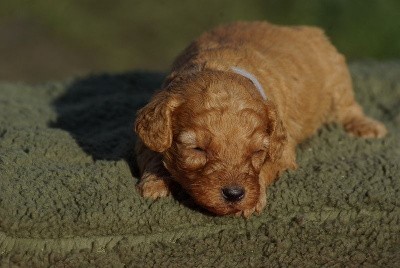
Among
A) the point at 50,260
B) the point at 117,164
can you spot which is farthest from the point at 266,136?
the point at 50,260

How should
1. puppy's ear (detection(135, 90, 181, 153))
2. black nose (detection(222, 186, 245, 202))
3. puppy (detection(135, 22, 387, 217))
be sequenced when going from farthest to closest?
1. puppy's ear (detection(135, 90, 181, 153))
2. puppy (detection(135, 22, 387, 217))
3. black nose (detection(222, 186, 245, 202))

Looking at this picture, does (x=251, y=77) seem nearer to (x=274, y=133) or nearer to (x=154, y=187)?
(x=274, y=133)

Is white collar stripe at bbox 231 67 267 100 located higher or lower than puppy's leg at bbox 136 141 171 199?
higher

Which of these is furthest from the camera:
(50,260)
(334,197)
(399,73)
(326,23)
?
(326,23)

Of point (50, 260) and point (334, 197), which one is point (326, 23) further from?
point (50, 260)

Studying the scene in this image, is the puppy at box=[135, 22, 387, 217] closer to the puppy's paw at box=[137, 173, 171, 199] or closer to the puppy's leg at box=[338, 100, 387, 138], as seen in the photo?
the puppy's paw at box=[137, 173, 171, 199]

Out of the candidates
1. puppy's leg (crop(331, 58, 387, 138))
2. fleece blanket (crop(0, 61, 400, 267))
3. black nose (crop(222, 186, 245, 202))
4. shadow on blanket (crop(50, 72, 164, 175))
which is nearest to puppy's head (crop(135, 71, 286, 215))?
black nose (crop(222, 186, 245, 202))
